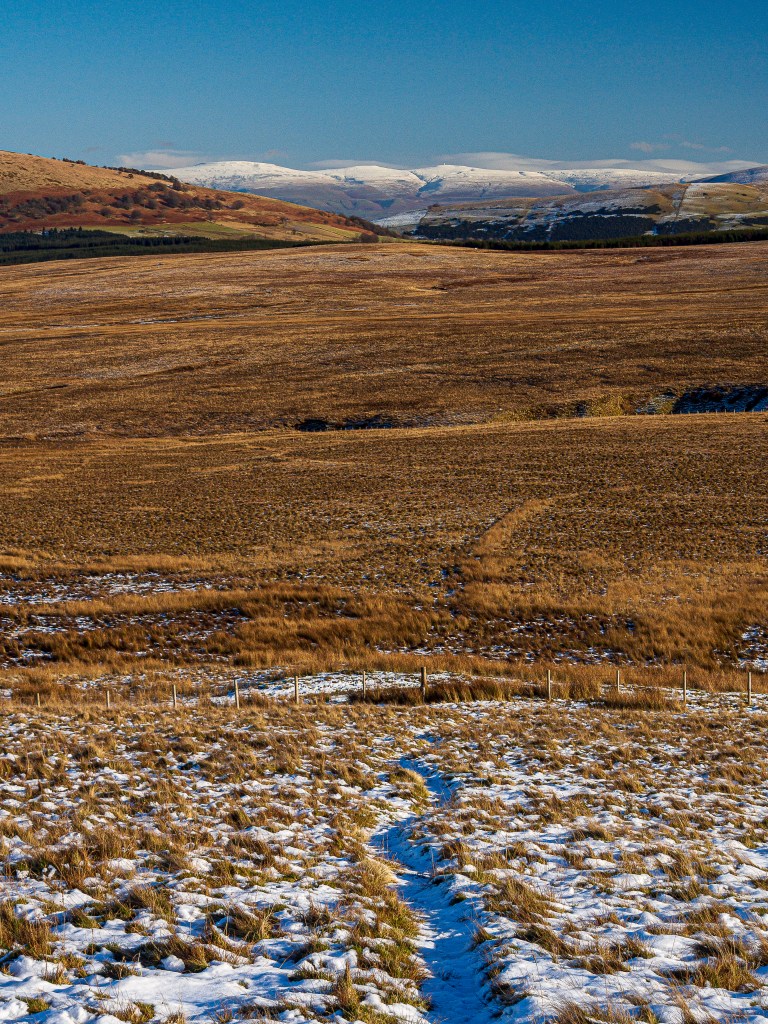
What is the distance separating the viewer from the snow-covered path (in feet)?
22.2

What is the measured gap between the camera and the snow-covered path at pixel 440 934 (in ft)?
22.2

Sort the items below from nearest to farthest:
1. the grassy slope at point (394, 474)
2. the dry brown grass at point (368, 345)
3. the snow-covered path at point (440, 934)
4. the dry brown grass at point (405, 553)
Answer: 1. the snow-covered path at point (440, 934)
2. the dry brown grass at point (405, 553)
3. the grassy slope at point (394, 474)
4. the dry brown grass at point (368, 345)

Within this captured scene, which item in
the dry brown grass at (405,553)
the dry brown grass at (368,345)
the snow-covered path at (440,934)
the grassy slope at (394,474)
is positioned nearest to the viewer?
the snow-covered path at (440,934)

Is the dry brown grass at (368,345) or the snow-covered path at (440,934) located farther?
the dry brown grass at (368,345)

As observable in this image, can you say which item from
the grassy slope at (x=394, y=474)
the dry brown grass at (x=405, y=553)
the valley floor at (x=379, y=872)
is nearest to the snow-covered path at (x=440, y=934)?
the valley floor at (x=379, y=872)

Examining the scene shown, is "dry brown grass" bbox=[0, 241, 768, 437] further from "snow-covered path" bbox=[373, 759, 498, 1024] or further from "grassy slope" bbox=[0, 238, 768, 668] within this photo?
"snow-covered path" bbox=[373, 759, 498, 1024]

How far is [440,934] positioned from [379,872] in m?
1.36

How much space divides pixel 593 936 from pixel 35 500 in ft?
135

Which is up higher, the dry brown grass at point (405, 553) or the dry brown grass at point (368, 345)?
the dry brown grass at point (368, 345)

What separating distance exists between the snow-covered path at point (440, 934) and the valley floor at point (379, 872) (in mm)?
25

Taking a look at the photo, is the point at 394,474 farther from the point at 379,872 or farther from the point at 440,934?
the point at 440,934

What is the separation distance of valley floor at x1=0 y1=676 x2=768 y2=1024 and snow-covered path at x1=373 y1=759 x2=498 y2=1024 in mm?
25

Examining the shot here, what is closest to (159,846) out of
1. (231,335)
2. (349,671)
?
(349,671)

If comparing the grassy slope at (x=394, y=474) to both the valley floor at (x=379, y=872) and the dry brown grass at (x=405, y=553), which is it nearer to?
the dry brown grass at (x=405, y=553)
